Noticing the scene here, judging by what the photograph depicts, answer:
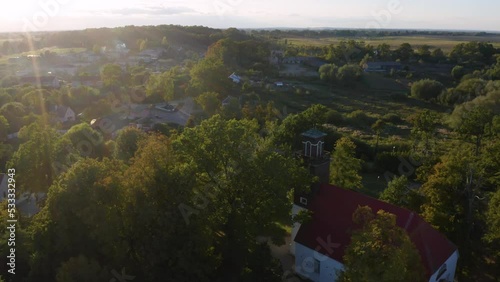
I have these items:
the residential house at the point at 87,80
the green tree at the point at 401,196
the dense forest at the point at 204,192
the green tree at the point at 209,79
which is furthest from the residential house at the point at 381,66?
the green tree at the point at 401,196

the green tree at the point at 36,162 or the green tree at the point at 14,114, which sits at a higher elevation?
the green tree at the point at 36,162

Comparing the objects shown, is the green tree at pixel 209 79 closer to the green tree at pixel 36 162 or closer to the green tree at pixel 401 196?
the green tree at pixel 36 162

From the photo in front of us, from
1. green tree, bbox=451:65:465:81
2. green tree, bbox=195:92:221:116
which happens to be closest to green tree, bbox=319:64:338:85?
green tree, bbox=451:65:465:81

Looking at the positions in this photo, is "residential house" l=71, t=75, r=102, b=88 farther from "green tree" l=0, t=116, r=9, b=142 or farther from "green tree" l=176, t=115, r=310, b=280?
"green tree" l=176, t=115, r=310, b=280

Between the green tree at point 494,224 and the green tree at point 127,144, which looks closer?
the green tree at point 494,224

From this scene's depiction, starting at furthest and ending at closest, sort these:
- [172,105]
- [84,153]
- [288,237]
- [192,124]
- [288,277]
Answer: [172,105], [192,124], [84,153], [288,237], [288,277]

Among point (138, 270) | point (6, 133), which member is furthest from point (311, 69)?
point (138, 270)

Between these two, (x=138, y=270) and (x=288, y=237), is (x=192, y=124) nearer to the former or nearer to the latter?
(x=288, y=237)
